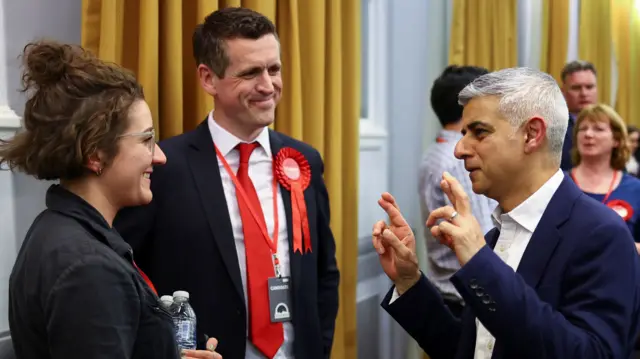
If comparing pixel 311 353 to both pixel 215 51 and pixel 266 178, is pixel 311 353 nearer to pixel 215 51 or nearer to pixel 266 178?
pixel 266 178

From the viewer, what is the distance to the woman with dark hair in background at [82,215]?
1229 mm

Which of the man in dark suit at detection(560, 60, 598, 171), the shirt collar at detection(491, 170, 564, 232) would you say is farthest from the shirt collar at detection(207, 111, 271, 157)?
the man in dark suit at detection(560, 60, 598, 171)

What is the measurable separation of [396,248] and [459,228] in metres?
0.25

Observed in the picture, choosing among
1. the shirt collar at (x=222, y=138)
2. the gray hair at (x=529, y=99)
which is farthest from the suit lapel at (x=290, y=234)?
the gray hair at (x=529, y=99)

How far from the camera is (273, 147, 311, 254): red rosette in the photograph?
7.07ft

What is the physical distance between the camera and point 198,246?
6.60 ft

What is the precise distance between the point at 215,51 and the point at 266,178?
0.39 metres

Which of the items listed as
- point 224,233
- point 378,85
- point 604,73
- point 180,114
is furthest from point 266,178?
point 604,73

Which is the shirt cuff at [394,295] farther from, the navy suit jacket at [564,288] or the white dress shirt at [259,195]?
the white dress shirt at [259,195]

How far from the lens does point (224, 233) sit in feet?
6.64

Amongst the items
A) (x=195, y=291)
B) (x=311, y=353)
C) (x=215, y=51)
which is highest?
(x=215, y=51)

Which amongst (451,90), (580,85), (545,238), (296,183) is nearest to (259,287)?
(296,183)

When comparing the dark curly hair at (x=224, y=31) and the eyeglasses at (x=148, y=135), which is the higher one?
the dark curly hair at (x=224, y=31)

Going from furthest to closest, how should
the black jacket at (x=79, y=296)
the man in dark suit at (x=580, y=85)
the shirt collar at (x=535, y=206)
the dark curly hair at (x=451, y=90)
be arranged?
the man in dark suit at (x=580, y=85), the dark curly hair at (x=451, y=90), the shirt collar at (x=535, y=206), the black jacket at (x=79, y=296)
